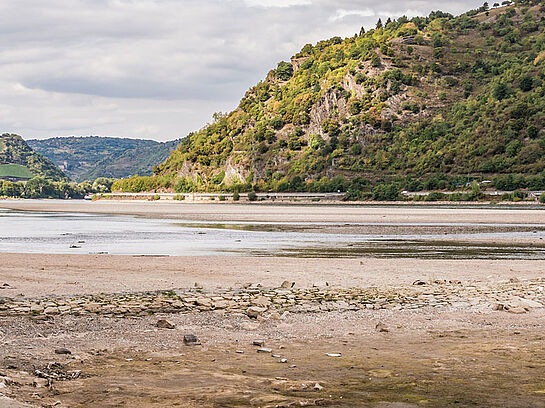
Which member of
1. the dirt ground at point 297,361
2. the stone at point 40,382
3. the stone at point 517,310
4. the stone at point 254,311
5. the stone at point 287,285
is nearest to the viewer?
the dirt ground at point 297,361

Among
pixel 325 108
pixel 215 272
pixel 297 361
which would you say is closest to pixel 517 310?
pixel 297 361

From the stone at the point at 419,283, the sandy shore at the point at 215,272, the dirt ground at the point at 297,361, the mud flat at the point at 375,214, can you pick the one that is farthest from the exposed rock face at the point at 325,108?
the dirt ground at the point at 297,361

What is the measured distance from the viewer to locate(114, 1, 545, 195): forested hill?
456 ft

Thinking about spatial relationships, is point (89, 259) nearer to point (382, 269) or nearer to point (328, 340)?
point (382, 269)

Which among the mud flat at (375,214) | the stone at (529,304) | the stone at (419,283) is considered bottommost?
the mud flat at (375,214)

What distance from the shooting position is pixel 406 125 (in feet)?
542

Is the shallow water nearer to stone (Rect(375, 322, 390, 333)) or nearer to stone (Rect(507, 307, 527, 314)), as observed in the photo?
stone (Rect(507, 307, 527, 314))

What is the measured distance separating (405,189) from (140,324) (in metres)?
127

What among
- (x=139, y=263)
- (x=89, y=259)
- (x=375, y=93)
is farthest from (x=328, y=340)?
(x=375, y=93)

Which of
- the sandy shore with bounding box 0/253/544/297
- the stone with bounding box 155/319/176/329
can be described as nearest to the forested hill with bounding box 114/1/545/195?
the sandy shore with bounding box 0/253/544/297

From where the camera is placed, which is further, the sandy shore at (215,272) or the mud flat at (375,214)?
the mud flat at (375,214)

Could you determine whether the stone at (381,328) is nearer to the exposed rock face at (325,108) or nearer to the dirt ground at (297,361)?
the dirt ground at (297,361)

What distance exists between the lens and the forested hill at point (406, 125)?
13900 centimetres

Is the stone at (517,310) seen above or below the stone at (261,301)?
above
